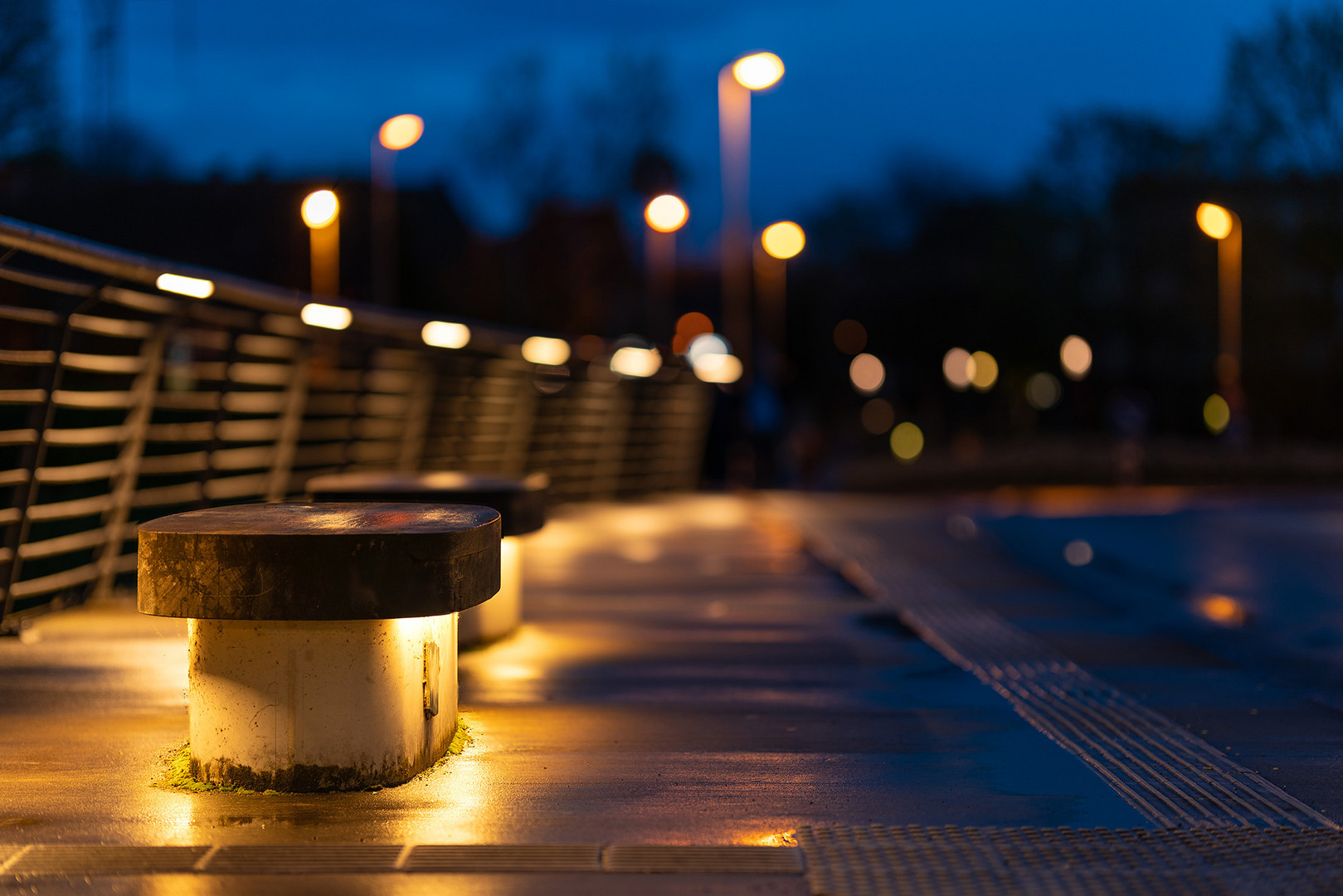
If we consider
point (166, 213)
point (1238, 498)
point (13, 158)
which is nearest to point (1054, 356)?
point (1238, 498)

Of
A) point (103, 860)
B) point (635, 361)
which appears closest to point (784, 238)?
point (635, 361)

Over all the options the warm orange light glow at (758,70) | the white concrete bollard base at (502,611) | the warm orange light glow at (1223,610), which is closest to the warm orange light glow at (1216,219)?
the warm orange light glow at (758,70)

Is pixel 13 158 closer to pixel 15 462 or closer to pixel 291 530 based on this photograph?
pixel 15 462

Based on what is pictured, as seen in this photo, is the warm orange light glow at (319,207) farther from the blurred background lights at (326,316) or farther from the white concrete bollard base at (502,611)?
the white concrete bollard base at (502,611)

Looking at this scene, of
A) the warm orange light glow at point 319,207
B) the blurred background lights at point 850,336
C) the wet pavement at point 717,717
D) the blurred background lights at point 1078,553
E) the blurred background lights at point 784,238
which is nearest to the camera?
the wet pavement at point 717,717

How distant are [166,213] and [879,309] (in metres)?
54.0

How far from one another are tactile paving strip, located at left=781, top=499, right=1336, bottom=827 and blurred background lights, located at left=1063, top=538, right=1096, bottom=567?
3.53 metres

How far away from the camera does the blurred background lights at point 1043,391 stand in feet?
235

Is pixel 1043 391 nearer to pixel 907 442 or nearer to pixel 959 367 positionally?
pixel 959 367

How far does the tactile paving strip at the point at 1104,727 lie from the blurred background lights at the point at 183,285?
479 cm

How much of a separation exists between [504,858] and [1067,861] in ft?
5.54

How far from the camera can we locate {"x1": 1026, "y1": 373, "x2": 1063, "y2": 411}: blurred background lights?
71.5m

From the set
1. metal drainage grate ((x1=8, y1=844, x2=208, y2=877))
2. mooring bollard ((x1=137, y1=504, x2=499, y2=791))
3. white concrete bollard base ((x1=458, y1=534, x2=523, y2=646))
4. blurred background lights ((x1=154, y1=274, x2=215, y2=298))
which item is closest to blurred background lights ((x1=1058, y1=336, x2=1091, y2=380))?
white concrete bollard base ((x1=458, y1=534, x2=523, y2=646))

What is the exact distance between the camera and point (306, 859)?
431cm
